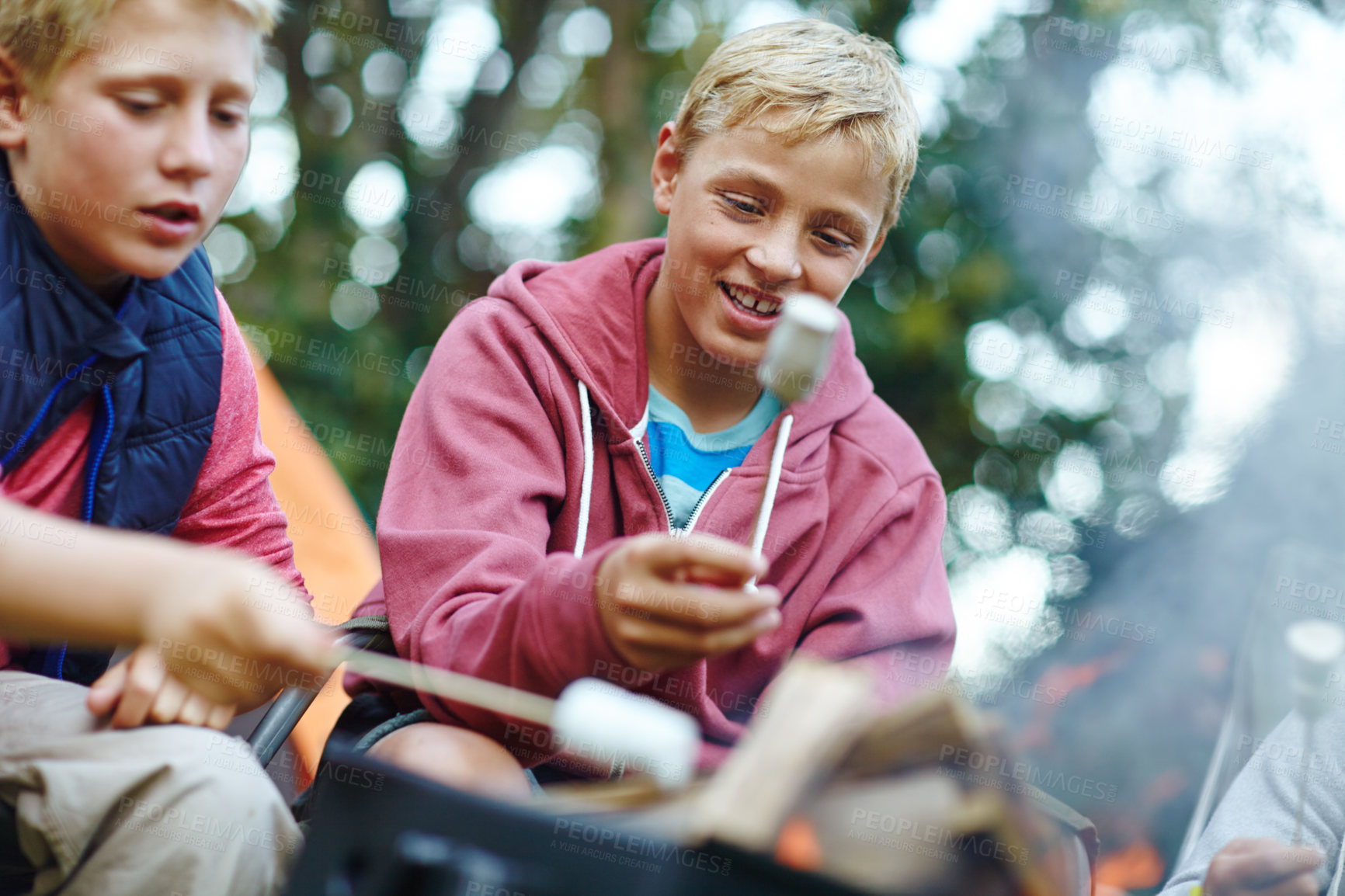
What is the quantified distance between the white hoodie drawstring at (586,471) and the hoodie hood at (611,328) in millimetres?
17

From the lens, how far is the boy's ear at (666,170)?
171 cm

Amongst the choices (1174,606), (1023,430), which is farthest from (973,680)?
(1023,430)

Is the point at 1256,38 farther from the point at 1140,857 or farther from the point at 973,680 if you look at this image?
the point at 1140,857

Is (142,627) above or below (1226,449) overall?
above

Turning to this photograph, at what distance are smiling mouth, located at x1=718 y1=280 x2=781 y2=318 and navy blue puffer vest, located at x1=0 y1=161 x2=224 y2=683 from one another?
0.68m

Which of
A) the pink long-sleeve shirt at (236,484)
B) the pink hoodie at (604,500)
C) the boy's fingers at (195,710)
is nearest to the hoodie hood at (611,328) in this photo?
the pink hoodie at (604,500)

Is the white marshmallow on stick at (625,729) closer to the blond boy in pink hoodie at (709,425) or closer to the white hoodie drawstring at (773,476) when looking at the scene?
the blond boy in pink hoodie at (709,425)

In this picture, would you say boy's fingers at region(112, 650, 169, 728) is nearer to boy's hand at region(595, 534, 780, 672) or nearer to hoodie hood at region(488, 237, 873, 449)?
boy's hand at region(595, 534, 780, 672)

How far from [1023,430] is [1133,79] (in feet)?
4.28

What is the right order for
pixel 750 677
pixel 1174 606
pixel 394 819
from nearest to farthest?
pixel 394 819 < pixel 750 677 < pixel 1174 606

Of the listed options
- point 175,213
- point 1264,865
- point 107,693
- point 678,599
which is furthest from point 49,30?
point 1264,865

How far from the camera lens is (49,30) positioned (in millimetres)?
1166

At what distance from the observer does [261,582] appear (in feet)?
2.81

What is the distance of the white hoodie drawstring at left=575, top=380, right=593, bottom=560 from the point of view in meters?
1.47
